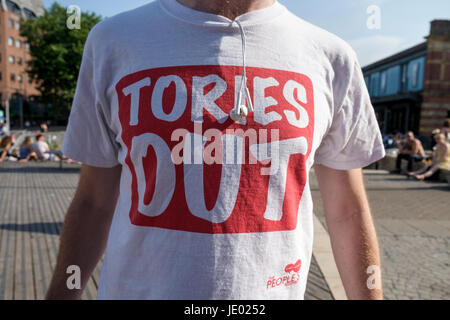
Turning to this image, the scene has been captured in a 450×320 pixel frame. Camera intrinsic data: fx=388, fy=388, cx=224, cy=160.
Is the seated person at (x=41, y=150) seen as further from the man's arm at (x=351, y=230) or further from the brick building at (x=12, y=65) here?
the brick building at (x=12, y=65)

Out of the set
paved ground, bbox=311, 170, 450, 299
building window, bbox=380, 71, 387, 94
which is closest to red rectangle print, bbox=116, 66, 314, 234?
paved ground, bbox=311, 170, 450, 299

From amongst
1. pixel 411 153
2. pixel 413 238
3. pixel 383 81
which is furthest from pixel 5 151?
pixel 383 81

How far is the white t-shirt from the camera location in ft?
3.15

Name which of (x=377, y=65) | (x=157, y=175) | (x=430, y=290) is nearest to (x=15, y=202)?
(x=430, y=290)

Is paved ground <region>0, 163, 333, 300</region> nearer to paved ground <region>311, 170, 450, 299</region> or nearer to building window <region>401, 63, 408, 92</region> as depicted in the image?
paved ground <region>311, 170, 450, 299</region>

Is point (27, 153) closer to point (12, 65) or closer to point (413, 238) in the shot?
point (413, 238)

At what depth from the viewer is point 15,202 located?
7453mm

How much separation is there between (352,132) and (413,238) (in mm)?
4928

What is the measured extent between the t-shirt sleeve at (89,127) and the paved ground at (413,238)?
10.5 ft

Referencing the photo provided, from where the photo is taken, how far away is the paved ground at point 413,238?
3805 mm

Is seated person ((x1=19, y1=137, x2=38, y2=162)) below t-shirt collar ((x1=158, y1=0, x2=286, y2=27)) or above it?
below

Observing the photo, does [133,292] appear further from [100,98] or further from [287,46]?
[287,46]

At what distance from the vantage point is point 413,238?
5434 millimetres

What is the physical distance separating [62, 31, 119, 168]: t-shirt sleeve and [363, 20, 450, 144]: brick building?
28.1m
